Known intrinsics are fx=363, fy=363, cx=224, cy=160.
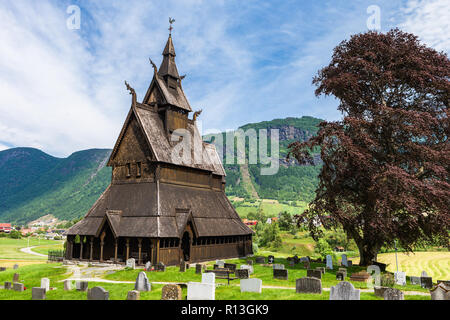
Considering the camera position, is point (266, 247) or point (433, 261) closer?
point (433, 261)

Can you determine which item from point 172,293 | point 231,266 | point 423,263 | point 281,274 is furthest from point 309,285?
point 423,263

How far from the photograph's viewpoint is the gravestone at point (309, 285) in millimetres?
18188

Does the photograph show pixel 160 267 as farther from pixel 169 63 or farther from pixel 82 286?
pixel 169 63

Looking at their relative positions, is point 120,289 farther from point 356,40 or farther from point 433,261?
point 433,261

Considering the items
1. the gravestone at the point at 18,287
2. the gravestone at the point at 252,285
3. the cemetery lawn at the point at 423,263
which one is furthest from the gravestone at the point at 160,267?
the cemetery lawn at the point at 423,263

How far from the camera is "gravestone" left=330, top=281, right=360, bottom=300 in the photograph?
1567 centimetres

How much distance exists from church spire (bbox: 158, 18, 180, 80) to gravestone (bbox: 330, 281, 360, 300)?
110 feet

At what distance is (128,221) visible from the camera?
3331cm

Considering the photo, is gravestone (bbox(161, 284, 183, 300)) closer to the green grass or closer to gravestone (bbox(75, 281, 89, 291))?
gravestone (bbox(75, 281, 89, 291))

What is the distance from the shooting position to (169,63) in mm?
44188

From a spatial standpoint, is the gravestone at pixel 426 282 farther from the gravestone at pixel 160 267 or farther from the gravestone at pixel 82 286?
the gravestone at pixel 82 286

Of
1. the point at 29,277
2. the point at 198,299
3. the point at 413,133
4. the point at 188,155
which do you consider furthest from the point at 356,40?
the point at 29,277

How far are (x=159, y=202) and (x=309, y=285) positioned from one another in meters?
19.0
